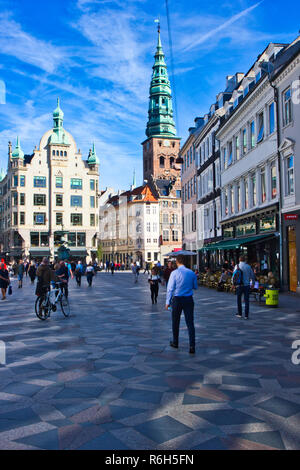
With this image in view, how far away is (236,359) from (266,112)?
20199mm

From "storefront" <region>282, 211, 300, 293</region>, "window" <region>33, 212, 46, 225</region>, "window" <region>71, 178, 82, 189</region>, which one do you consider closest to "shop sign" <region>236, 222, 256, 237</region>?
"storefront" <region>282, 211, 300, 293</region>

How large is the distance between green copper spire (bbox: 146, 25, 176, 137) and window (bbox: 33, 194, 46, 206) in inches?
1709

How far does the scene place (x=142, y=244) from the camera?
3642 inches

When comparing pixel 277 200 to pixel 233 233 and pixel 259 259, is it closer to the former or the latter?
pixel 259 259

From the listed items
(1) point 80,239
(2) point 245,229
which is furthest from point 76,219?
(2) point 245,229

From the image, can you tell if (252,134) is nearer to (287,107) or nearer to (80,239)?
(287,107)

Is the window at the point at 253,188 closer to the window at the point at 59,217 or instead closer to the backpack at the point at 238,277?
the backpack at the point at 238,277

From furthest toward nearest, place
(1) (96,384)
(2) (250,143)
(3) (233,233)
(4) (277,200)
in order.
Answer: (3) (233,233) < (2) (250,143) < (4) (277,200) < (1) (96,384)

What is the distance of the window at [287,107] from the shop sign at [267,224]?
15.6 feet

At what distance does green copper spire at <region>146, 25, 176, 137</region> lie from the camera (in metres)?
106

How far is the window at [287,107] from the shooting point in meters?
22.2

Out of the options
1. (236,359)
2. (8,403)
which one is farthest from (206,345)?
(8,403)

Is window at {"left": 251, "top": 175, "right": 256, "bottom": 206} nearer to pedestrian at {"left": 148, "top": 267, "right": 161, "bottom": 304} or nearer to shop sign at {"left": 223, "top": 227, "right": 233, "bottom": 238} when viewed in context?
shop sign at {"left": 223, "top": 227, "right": 233, "bottom": 238}

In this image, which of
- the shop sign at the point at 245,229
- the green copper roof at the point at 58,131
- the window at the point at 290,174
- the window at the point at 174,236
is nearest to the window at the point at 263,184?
the shop sign at the point at 245,229
